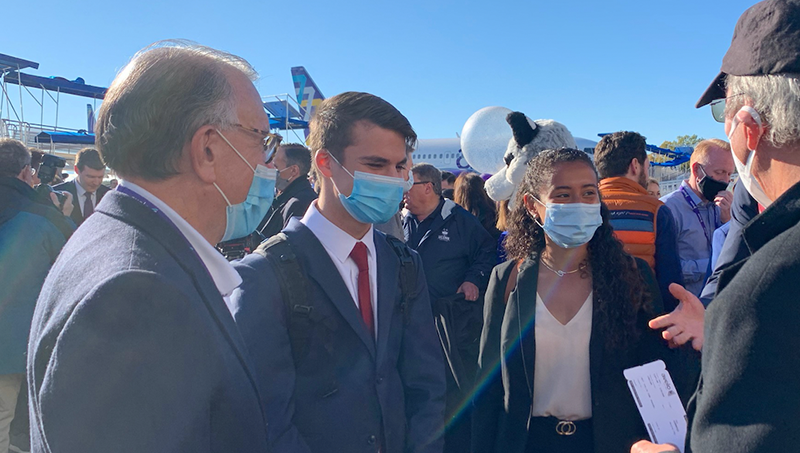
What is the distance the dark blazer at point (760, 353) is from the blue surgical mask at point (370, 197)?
4.36ft

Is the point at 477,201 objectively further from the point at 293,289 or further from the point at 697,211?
the point at 293,289

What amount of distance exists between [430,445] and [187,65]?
1571mm

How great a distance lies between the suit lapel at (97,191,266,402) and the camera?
105 centimetres

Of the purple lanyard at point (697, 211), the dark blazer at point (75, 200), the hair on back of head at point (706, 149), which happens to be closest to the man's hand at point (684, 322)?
the purple lanyard at point (697, 211)

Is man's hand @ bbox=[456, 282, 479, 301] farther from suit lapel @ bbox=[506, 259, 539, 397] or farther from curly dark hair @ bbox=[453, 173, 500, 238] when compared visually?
suit lapel @ bbox=[506, 259, 539, 397]

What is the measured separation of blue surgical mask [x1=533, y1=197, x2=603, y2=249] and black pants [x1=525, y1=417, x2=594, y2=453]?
833 millimetres

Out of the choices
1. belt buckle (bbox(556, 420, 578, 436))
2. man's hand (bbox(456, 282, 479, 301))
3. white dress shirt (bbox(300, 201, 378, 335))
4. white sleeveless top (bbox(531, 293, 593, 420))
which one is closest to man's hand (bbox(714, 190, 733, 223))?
man's hand (bbox(456, 282, 479, 301))

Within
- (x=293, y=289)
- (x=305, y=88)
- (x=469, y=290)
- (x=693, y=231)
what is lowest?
(x=469, y=290)

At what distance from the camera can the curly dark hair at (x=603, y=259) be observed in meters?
2.22

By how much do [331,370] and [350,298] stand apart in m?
0.26

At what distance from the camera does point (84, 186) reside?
6.34 m

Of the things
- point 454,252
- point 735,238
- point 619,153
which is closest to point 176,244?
point 735,238

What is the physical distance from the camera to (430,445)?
1919 millimetres

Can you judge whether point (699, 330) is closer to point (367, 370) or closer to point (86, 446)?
point (367, 370)
